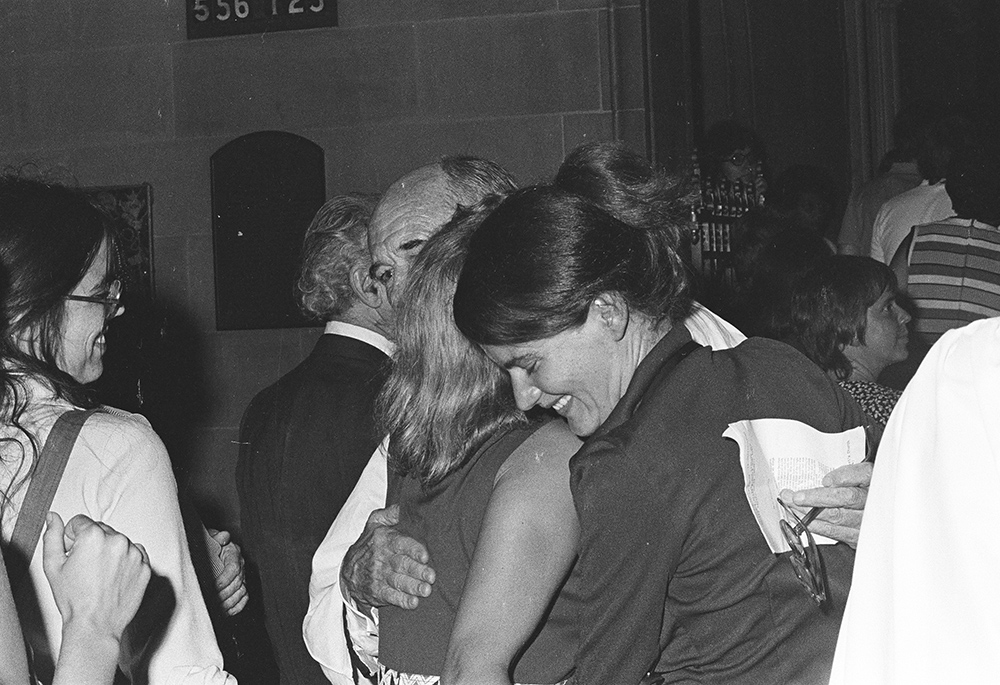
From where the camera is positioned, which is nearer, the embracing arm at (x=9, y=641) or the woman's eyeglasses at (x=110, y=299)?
the embracing arm at (x=9, y=641)

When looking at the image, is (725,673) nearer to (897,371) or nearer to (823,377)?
(823,377)

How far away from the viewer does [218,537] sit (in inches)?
113

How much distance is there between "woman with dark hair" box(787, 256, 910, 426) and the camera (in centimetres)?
411

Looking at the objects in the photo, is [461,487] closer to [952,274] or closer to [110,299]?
[110,299]

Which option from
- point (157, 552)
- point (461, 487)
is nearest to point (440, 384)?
point (461, 487)

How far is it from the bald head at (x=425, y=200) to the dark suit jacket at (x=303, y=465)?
35cm

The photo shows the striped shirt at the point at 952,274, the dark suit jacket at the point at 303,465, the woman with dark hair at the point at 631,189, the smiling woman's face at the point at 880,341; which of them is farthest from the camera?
the striped shirt at the point at 952,274

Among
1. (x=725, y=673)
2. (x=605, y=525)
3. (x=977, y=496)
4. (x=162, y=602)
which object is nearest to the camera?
(x=977, y=496)

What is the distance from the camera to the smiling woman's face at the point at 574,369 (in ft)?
6.52

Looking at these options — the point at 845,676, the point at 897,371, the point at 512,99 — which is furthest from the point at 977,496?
the point at 512,99

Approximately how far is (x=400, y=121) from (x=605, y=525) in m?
4.27

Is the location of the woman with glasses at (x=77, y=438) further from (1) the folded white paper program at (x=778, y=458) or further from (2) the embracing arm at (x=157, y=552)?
(1) the folded white paper program at (x=778, y=458)

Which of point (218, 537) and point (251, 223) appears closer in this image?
point (218, 537)

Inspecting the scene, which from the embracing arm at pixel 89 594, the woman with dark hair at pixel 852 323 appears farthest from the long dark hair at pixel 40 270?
the woman with dark hair at pixel 852 323
